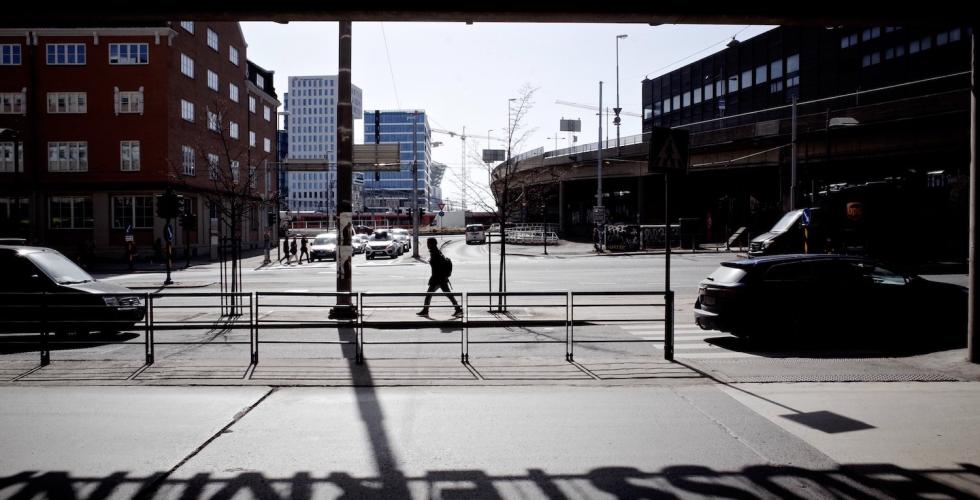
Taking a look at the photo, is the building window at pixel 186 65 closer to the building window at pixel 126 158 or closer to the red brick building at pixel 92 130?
the red brick building at pixel 92 130

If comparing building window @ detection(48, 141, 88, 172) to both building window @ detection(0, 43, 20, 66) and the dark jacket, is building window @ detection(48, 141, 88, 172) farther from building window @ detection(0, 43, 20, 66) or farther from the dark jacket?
the dark jacket

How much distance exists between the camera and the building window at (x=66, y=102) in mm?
42156

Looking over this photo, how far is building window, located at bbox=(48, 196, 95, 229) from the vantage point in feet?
141

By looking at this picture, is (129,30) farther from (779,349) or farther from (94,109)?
(779,349)

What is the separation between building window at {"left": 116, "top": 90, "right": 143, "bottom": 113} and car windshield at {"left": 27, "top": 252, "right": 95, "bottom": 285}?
3368 cm

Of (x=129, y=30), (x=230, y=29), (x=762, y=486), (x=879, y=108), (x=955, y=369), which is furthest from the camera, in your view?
(x=230, y=29)

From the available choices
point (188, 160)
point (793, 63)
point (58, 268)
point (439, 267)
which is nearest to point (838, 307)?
point (439, 267)

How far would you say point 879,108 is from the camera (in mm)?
33781

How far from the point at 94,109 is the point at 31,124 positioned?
3988 mm

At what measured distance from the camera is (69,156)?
42.6m

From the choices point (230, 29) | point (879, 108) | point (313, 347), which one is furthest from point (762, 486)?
point (230, 29)

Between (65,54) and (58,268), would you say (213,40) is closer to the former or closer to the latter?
(65,54)

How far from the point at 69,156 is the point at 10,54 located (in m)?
7.23

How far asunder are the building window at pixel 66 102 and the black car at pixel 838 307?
44341 mm
